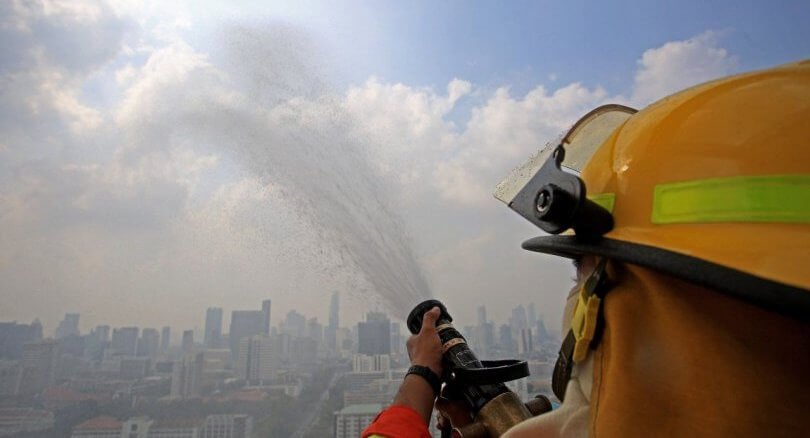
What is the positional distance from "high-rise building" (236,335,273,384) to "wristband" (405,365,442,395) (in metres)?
10.3

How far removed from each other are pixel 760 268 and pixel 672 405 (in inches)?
11.4

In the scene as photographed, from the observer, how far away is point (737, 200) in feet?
2.46

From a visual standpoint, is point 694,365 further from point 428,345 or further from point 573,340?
point 428,345

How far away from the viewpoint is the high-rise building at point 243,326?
39.6ft

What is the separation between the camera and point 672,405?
78cm

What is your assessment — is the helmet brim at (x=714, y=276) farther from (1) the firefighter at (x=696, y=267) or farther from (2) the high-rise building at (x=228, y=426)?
(2) the high-rise building at (x=228, y=426)

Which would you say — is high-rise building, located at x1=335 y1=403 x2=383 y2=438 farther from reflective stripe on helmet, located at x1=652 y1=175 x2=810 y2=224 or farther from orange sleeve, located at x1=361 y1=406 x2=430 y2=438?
reflective stripe on helmet, located at x1=652 y1=175 x2=810 y2=224

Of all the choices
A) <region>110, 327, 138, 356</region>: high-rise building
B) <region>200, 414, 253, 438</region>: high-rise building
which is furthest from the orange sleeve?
<region>110, 327, 138, 356</region>: high-rise building

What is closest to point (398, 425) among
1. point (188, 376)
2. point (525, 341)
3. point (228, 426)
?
point (525, 341)

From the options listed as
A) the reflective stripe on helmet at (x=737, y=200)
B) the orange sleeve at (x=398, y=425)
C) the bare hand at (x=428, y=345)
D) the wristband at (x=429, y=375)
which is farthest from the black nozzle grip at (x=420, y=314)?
the reflective stripe on helmet at (x=737, y=200)

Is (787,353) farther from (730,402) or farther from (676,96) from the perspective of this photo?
(676,96)

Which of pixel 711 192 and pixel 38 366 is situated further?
pixel 38 366

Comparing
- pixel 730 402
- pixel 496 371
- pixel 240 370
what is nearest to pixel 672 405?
pixel 730 402

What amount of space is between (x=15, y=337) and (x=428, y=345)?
13.8 metres
